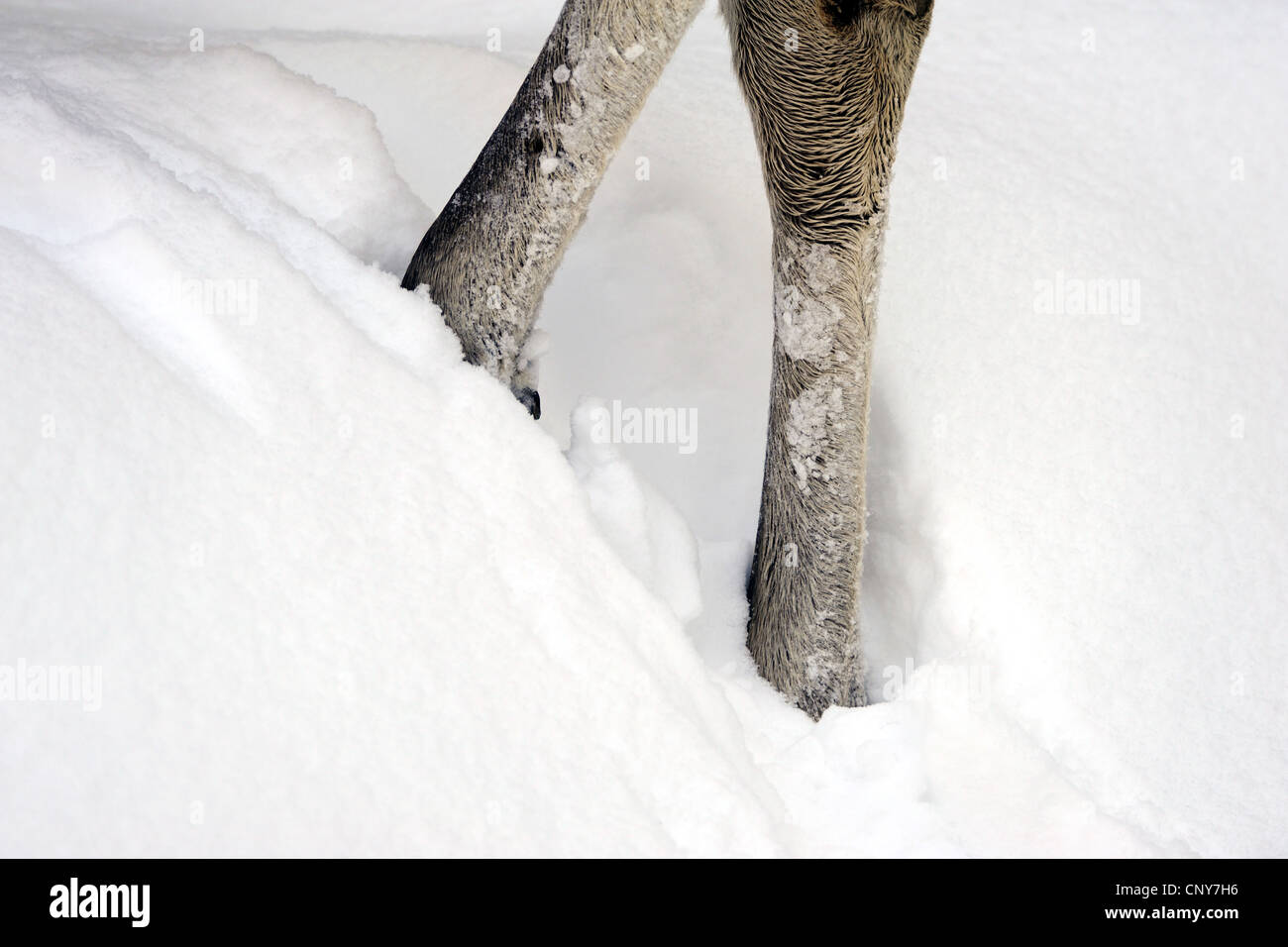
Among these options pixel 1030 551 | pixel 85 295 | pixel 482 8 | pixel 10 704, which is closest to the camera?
pixel 10 704

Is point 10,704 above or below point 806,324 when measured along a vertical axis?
below

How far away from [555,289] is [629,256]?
0.19 meters

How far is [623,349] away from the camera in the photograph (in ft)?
7.60

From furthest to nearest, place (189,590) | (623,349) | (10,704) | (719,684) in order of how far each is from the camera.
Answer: (623,349), (719,684), (189,590), (10,704)

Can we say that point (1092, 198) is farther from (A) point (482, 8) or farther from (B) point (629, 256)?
(A) point (482, 8)

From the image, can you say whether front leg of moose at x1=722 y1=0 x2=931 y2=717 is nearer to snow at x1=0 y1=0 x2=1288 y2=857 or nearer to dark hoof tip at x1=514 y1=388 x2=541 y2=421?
snow at x1=0 y1=0 x2=1288 y2=857

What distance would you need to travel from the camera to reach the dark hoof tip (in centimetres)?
194

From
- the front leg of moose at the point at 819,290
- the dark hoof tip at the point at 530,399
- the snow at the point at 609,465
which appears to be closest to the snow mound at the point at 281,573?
the snow at the point at 609,465

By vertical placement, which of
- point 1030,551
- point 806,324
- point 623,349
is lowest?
point 1030,551

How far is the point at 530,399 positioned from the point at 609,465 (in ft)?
0.67

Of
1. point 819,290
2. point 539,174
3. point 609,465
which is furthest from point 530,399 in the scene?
point 819,290

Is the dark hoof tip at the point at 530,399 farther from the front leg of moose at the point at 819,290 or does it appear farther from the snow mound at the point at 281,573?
the front leg of moose at the point at 819,290

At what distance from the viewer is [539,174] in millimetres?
1792

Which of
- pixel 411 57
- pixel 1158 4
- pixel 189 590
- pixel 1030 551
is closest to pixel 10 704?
pixel 189 590
